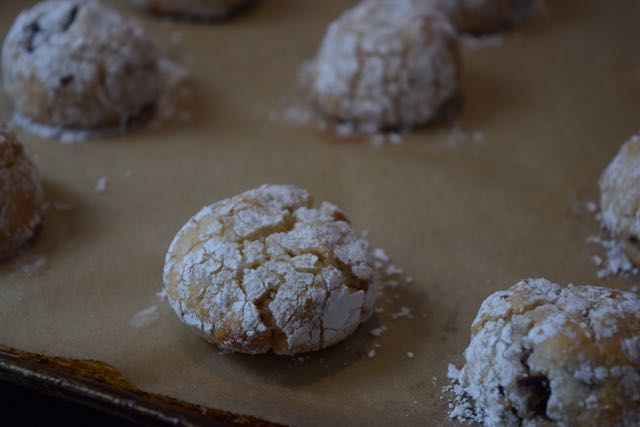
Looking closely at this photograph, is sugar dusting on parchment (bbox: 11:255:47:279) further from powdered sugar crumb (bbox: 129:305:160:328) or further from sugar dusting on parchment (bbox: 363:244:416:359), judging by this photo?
sugar dusting on parchment (bbox: 363:244:416:359)

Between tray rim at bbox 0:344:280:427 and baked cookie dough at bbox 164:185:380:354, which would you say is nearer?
tray rim at bbox 0:344:280:427

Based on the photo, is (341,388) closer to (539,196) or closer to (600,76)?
(539,196)

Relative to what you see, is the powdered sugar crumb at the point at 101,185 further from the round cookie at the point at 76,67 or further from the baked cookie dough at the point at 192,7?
the baked cookie dough at the point at 192,7

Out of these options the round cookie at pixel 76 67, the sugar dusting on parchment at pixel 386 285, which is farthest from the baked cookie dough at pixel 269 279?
the round cookie at pixel 76 67

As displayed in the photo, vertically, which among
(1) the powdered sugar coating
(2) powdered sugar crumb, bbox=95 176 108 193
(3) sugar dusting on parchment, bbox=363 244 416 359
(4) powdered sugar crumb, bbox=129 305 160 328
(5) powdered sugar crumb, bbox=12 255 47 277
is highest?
(1) the powdered sugar coating

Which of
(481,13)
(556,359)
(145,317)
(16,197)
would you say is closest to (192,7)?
(481,13)

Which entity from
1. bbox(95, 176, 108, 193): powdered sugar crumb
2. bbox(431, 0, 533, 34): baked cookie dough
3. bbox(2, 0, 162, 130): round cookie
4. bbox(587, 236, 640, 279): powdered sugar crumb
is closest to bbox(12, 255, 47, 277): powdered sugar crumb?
bbox(95, 176, 108, 193): powdered sugar crumb

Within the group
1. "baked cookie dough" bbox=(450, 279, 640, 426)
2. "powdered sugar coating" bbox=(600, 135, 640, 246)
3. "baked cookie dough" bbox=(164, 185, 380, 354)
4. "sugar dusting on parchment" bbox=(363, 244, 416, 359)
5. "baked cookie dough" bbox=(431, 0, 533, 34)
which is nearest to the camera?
"baked cookie dough" bbox=(450, 279, 640, 426)
